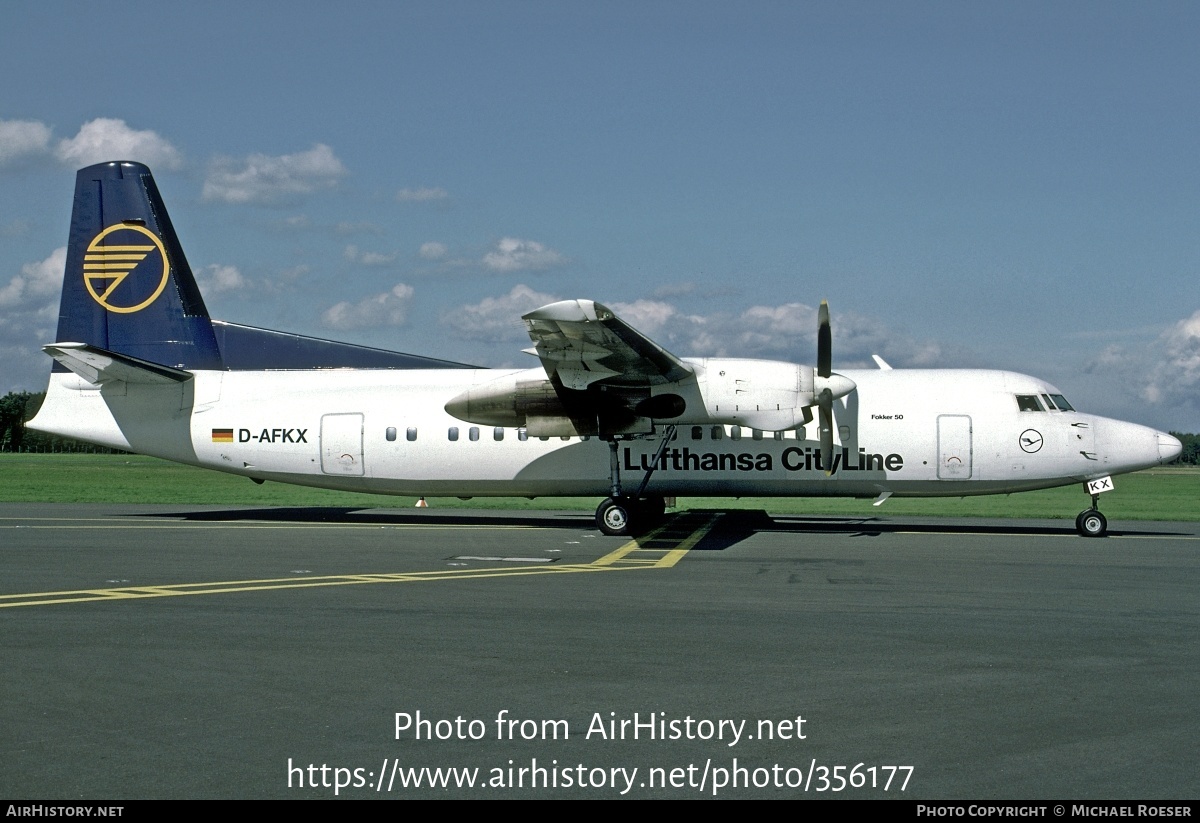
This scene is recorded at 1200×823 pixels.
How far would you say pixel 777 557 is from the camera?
15.8 meters

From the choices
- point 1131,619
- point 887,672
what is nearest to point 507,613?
point 887,672

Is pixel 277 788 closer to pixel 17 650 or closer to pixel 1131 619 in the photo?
pixel 17 650

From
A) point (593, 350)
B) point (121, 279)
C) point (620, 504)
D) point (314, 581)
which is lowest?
point (314, 581)

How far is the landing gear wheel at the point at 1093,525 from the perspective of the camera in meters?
19.9

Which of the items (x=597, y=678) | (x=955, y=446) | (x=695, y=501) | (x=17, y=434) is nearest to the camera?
(x=597, y=678)

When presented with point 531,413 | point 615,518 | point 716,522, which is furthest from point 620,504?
point 716,522

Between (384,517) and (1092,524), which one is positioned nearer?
(1092,524)

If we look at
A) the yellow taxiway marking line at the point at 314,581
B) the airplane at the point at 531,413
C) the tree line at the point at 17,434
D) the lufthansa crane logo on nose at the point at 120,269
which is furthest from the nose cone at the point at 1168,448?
the tree line at the point at 17,434

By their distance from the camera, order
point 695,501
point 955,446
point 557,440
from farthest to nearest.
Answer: point 695,501 → point 557,440 → point 955,446

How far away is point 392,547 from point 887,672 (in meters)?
11.2

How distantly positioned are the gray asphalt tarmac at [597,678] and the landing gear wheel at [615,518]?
4503 mm

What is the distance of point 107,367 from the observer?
850 inches

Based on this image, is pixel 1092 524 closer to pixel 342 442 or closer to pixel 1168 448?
pixel 1168 448

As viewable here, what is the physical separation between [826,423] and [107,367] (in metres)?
15.2
